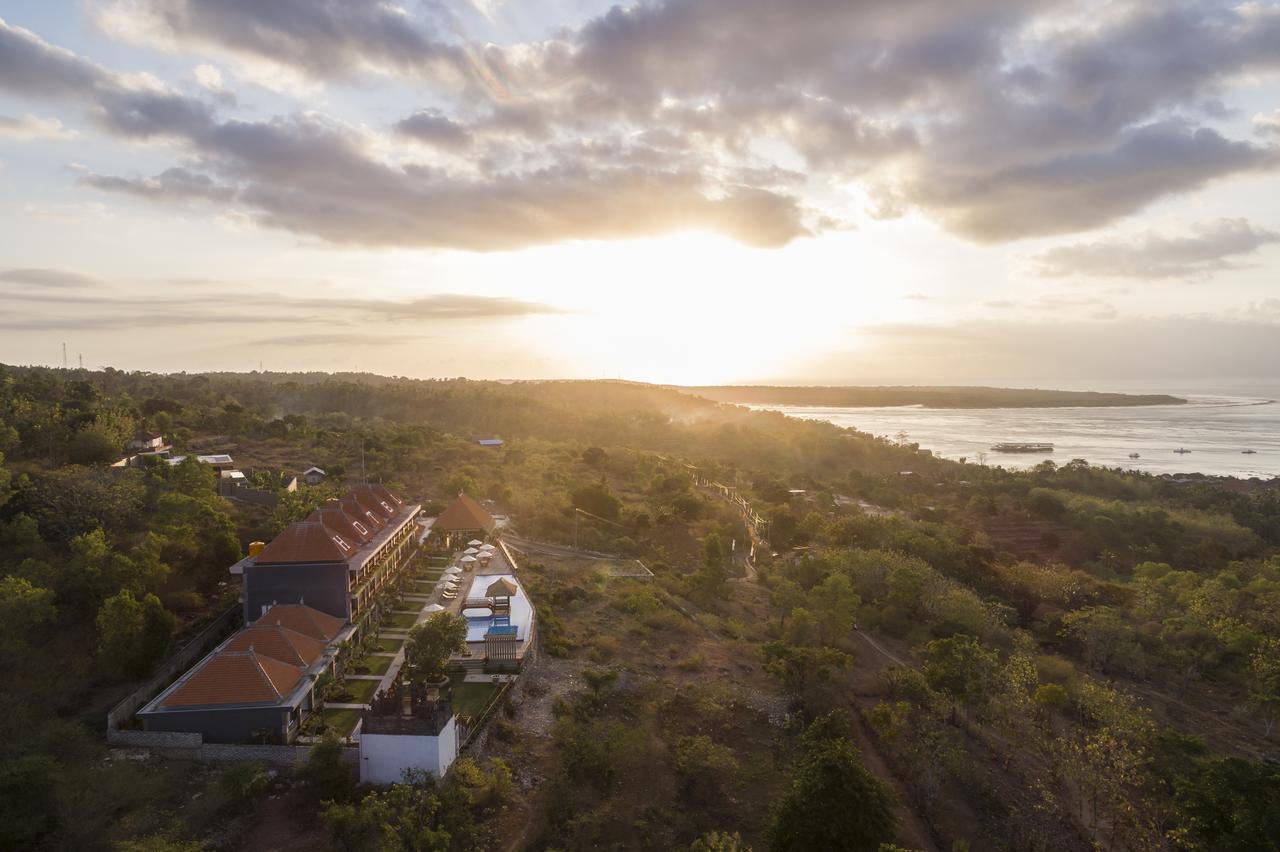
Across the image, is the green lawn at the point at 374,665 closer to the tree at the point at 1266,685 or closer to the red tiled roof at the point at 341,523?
the red tiled roof at the point at 341,523

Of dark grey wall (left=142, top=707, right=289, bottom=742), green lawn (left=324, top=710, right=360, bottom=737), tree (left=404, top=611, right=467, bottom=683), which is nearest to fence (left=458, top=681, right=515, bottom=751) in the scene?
tree (left=404, top=611, right=467, bottom=683)

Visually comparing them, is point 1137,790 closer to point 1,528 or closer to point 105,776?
point 105,776

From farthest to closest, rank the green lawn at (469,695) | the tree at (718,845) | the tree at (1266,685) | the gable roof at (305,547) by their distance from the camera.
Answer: the gable roof at (305,547) < the tree at (1266,685) < the green lawn at (469,695) < the tree at (718,845)

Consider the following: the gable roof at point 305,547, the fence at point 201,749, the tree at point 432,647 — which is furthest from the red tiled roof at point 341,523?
the fence at point 201,749

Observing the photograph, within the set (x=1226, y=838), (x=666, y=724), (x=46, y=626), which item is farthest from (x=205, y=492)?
(x=1226, y=838)

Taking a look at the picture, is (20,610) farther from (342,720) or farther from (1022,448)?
(1022,448)

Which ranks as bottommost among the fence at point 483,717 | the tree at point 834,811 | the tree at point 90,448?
the fence at point 483,717

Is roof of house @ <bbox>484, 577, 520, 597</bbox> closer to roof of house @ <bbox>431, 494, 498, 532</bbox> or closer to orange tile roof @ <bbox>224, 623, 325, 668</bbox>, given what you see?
→ orange tile roof @ <bbox>224, 623, 325, 668</bbox>
